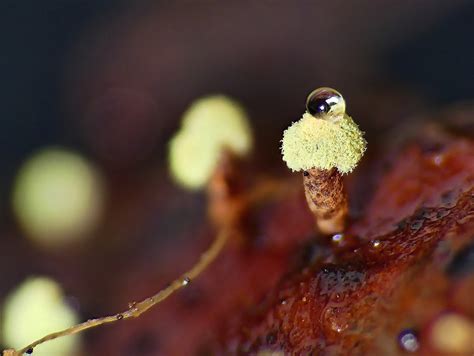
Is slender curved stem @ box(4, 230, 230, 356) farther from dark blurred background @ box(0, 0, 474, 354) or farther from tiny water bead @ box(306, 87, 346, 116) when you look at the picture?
tiny water bead @ box(306, 87, 346, 116)

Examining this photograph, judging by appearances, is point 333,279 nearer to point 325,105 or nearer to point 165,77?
point 325,105

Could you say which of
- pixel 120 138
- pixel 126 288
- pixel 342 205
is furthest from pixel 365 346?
pixel 120 138

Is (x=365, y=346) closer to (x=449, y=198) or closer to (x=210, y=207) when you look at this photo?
(x=449, y=198)

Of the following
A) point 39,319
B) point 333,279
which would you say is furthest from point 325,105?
point 39,319

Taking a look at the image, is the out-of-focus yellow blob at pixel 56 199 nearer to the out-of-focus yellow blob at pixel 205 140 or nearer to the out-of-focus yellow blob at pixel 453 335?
the out-of-focus yellow blob at pixel 205 140

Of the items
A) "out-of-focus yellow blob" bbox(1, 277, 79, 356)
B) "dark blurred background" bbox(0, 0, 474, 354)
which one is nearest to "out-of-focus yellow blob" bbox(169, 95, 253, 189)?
"dark blurred background" bbox(0, 0, 474, 354)
